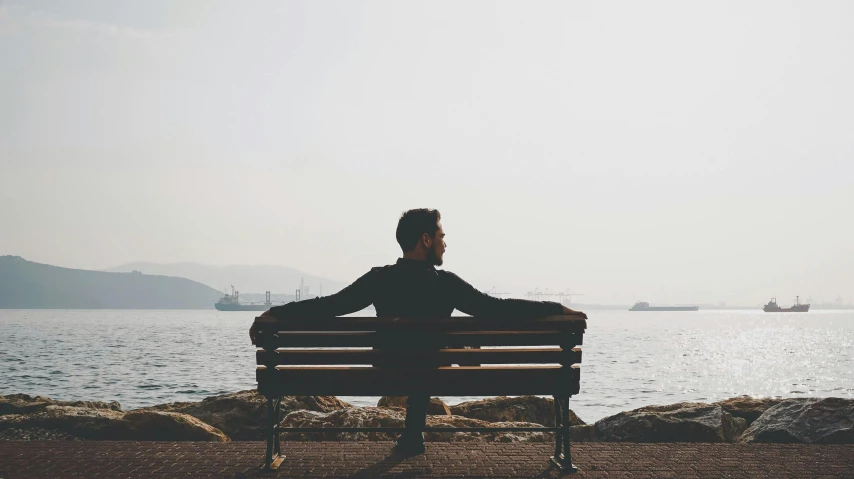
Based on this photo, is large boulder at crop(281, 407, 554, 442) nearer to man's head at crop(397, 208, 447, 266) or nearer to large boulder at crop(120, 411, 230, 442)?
large boulder at crop(120, 411, 230, 442)

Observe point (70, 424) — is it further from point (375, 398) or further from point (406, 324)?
point (375, 398)

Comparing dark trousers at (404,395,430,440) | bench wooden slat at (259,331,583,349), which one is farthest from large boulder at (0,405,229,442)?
bench wooden slat at (259,331,583,349)

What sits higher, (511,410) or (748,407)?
(748,407)

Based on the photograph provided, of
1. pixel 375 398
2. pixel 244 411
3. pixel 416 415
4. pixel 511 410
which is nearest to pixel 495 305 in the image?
pixel 416 415

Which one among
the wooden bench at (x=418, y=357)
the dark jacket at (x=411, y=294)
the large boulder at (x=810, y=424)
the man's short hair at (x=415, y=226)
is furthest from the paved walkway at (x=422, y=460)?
the man's short hair at (x=415, y=226)

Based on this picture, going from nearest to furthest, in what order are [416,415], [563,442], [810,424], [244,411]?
[563,442], [416,415], [810,424], [244,411]

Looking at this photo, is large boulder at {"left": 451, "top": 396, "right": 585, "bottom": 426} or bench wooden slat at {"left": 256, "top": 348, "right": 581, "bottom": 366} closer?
bench wooden slat at {"left": 256, "top": 348, "right": 581, "bottom": 366}

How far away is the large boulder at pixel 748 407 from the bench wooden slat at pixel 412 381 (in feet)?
19.6

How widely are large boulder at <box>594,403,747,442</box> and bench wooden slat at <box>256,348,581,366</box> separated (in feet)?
9.92

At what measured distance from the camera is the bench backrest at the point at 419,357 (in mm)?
6027

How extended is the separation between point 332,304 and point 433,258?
3.02 ft

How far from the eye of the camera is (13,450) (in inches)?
277

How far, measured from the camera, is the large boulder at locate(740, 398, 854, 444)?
26.3 feet

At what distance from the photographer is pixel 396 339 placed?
6.10 metres
